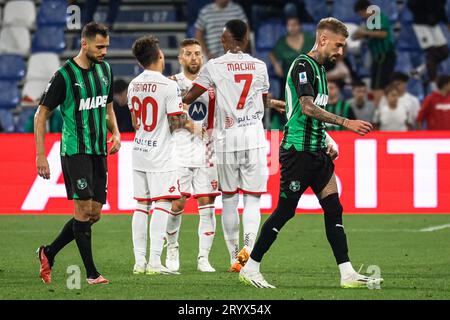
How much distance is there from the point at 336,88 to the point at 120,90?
10.0ft

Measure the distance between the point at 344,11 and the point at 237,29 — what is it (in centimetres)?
1010

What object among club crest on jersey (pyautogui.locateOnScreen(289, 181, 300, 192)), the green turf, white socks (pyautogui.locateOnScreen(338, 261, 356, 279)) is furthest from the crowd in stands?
white socks (pyautogui.locateOnScreen(338, 261, 356, 279))

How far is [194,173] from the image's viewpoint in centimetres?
981

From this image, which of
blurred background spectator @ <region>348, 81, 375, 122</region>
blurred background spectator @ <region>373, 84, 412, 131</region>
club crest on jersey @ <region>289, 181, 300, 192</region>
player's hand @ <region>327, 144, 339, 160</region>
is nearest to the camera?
club crest on jersey @ <region>289, 181, 300, 192</region>

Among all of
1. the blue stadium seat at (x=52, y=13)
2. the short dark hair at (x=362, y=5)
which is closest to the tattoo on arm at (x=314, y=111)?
the short dark hair at (x=362, y=5)

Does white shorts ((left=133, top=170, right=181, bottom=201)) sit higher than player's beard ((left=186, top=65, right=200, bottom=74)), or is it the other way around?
player's beard ((left=186, top=65, right=200, bottom=74))

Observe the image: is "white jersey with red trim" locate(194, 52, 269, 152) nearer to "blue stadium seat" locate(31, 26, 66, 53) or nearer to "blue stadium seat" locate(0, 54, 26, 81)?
"blue stadium seat" locate(0, 54, 26, 81)

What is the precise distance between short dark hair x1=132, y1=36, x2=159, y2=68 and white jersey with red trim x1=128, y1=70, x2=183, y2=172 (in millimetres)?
96

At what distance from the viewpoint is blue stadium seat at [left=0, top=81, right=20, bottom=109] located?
19.0m

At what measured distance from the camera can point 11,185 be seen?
14.5 metres

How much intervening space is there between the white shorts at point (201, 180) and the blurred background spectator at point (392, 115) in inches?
272

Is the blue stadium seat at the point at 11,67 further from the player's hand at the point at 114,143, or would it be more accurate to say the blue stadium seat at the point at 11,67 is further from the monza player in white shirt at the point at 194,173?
the player's hand at the point at 114,143

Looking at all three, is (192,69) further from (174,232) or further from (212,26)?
(212,26)

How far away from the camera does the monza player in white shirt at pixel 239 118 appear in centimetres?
914
